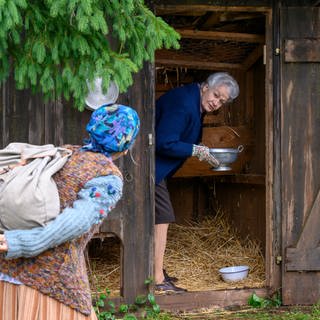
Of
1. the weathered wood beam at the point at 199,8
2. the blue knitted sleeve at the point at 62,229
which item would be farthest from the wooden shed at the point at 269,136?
the blue knitted sleeve at the point at 62,229

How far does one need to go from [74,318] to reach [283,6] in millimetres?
3712

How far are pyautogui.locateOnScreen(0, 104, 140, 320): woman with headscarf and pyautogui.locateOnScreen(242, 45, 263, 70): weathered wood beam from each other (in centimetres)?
444

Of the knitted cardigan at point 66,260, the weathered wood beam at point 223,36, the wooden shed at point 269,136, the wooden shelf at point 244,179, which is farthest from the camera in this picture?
the wooden shelf at point 244,179

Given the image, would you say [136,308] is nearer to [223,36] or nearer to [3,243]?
[223,36]

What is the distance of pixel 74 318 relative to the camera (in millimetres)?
2867

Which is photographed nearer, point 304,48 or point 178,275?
point 304,48

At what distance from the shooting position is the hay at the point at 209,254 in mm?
6309

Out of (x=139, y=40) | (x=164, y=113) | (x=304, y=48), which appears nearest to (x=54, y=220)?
(x=139, y=40)

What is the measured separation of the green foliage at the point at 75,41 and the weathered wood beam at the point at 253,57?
119 inches

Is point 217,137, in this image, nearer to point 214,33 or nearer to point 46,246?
point 214,33

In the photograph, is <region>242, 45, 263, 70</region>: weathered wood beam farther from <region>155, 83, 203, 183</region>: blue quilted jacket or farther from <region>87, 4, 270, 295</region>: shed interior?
<region>155, 83, 203, 183</region>: blue quilted jacket

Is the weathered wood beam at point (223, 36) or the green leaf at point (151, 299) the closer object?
the green leaf at point (151, 299)

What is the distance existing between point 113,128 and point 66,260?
55cm

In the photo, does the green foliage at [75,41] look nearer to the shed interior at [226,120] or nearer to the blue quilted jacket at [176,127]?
the blue quilted jacket at [176,127]
